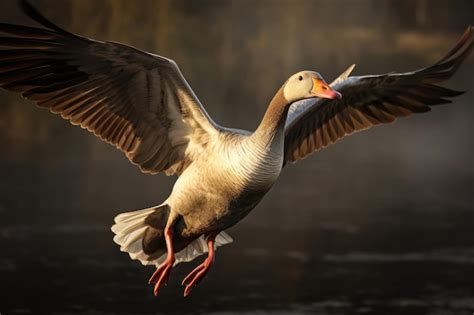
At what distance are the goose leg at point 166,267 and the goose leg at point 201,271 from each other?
231mm

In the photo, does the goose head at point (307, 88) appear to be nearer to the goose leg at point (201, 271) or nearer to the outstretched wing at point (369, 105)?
the outstretched wing at point (369, 105)

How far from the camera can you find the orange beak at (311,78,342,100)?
7594mm

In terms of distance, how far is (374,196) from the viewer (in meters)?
26.8

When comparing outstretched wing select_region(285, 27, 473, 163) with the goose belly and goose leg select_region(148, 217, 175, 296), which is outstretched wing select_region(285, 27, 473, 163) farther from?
goose leg select_region(148, 217, 175, 296)

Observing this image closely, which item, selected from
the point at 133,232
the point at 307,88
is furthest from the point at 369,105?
the point at 133,232

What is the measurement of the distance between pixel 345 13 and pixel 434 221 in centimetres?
2440

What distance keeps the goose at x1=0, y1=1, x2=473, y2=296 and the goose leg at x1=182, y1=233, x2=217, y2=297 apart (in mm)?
11

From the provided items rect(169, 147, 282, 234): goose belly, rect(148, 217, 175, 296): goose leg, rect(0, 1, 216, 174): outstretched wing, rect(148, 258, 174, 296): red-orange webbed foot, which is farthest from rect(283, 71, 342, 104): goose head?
rect(148, 258, 174, 296): red-orange webbed foot

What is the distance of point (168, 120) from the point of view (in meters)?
8.52

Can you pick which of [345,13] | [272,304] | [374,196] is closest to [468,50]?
[272,304]

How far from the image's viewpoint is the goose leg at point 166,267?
827cm

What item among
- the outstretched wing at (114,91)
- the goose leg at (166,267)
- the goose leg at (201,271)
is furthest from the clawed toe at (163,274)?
the outstretched wing at (114,91)

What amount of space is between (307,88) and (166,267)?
1973 mm

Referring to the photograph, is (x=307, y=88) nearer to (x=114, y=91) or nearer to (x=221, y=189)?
(x=221, y=189)
